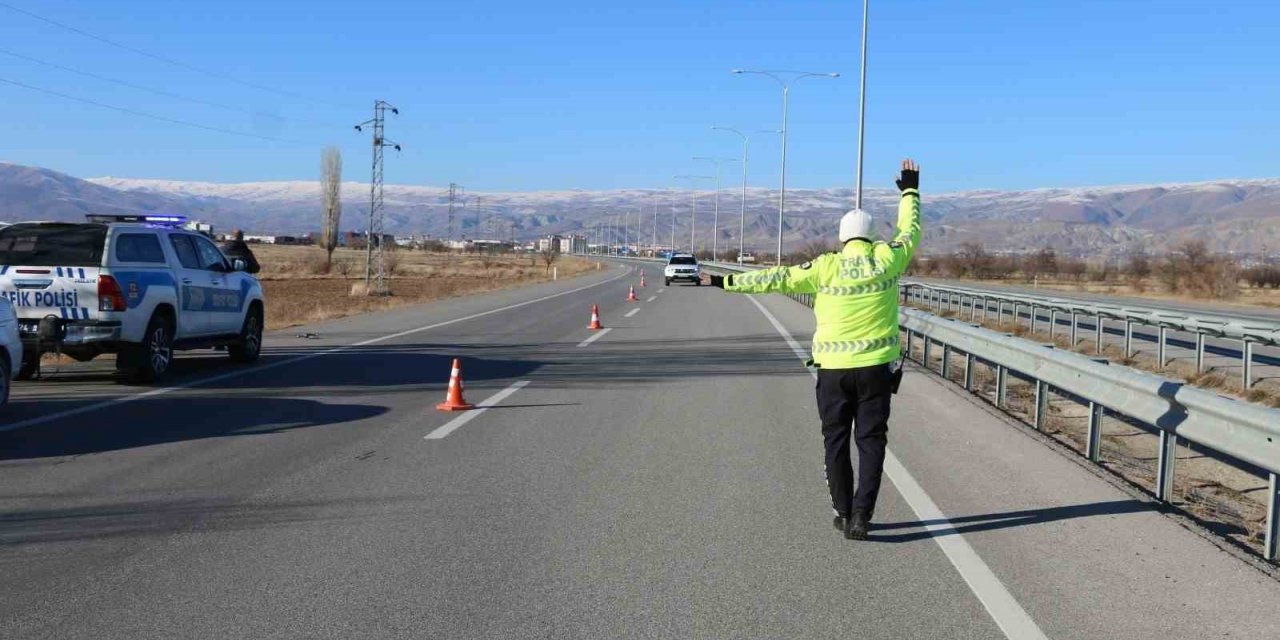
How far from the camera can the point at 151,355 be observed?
13602 millimetres

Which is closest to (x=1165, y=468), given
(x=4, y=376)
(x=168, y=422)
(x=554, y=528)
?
(x=554, y=528)

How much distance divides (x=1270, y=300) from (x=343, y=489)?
54.7 m

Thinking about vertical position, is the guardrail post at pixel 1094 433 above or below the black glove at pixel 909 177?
below

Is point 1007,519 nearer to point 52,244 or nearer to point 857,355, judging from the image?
point 857,355

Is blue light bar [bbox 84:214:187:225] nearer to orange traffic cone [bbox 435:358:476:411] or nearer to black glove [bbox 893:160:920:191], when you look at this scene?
orange traffic cone [bbox 435:358:476:411]

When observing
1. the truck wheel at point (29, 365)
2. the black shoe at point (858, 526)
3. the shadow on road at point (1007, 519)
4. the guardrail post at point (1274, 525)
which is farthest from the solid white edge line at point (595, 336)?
the guardrail post at point (1274, 525)

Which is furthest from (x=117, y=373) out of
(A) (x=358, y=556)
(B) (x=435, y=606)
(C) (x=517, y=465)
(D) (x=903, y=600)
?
(D) (x=903, y=600)

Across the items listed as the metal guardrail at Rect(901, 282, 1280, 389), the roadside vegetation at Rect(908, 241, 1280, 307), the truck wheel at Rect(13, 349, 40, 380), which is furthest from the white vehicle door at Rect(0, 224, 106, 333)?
the roadside vegetation at Rect(908, 241, 1280, 307)

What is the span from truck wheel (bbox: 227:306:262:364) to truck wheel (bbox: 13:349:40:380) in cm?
278

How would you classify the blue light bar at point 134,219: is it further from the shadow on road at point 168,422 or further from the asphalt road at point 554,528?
the shadow on road at point 168,422

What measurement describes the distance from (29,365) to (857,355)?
10815 mm

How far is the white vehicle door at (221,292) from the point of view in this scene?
15367 millimetres

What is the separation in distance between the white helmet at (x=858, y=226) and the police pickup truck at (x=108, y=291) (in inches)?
359

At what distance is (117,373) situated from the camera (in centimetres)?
1495
